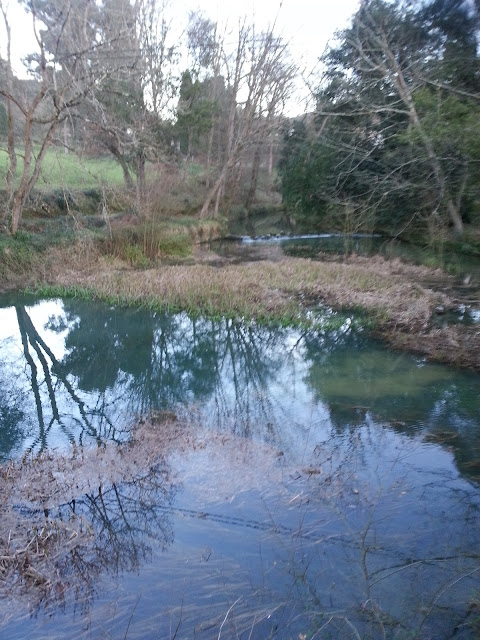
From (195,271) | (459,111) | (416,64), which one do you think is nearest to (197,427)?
(195,271)

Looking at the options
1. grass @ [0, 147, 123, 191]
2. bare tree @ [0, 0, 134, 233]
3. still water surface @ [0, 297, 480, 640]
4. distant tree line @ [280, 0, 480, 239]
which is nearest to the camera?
still water surface @ [0, 297, 480, 640]

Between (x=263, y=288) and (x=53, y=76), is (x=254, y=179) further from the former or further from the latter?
(x=263, y=288)

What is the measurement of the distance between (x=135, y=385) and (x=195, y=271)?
625cm

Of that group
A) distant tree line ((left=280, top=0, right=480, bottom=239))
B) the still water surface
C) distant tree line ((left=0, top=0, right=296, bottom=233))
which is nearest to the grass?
distant tree line ((left=0, top=0, right=296, bottom=233))

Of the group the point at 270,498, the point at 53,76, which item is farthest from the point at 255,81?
the point at 270,498

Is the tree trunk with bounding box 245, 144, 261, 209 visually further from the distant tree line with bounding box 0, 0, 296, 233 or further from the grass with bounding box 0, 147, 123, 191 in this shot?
the grass with bounding box 0, 147, 123, 191

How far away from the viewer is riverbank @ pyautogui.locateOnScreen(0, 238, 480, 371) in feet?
32.4

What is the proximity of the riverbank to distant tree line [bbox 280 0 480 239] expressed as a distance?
287cm

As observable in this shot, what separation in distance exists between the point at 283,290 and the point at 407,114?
358 inches

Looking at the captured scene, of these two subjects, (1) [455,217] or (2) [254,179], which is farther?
(2) [254,179]

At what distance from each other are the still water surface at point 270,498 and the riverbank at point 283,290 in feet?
3.75

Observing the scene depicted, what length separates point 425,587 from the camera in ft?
12.7

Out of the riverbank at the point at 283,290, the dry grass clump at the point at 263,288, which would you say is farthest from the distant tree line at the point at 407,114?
the dry grass clump at the point at 263,288

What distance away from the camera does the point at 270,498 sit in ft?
16.2
